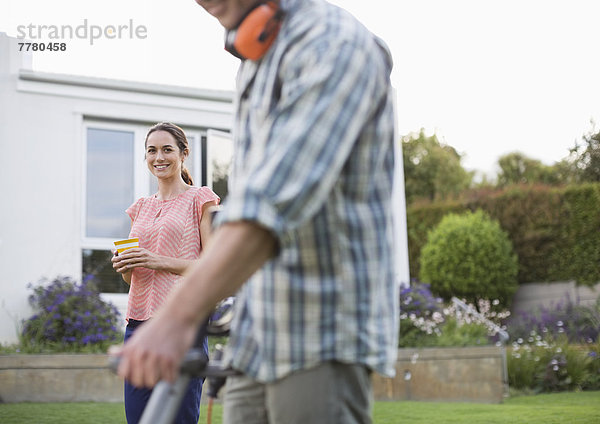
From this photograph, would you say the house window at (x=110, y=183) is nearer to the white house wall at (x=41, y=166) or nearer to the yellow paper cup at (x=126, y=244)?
the white house wall at (x=41, y=166)

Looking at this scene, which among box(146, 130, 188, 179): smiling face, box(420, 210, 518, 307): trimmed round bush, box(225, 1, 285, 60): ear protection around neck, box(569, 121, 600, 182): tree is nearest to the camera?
box(225, 1, 285, 60): ear protection around neck

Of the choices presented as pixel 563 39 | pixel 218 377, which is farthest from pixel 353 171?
pixel 563 39

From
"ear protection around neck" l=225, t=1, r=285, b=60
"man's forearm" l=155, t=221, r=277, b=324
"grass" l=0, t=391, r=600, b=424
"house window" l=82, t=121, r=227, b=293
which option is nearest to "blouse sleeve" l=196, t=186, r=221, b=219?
"ear protection around neck" l=225, t=1, r=285, b=60

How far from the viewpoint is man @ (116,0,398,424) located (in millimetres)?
983

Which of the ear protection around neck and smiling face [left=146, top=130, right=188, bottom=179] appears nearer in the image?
the ear protection around neck

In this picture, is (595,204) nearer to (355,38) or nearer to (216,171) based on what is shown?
(216,171)

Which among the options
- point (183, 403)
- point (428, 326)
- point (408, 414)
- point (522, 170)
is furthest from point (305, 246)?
point (522, 170)

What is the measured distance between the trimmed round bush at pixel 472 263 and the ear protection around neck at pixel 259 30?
13.6 metres

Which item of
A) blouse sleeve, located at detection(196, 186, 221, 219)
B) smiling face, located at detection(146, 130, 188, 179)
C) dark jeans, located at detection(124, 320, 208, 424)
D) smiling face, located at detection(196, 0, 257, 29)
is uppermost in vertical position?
smiling face, located at detection(146, 130, 188, 179)

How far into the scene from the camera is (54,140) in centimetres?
915

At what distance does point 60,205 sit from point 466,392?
5.49m

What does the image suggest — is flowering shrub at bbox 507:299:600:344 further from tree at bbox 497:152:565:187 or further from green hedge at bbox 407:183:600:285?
tree at bbox 497:152:565:187

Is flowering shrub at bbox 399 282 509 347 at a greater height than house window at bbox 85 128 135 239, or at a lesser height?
lesser

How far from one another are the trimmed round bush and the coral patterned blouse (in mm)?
11770
